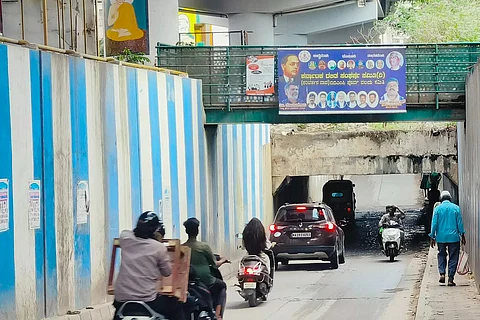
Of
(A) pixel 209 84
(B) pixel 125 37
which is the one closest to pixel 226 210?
(A) pixel 209 84

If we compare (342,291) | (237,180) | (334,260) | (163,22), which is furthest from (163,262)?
(163,22)

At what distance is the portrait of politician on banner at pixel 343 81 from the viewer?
24.4m

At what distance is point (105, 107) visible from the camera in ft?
51.6

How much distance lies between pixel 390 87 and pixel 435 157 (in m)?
10.3

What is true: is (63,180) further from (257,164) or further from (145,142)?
(257,164)

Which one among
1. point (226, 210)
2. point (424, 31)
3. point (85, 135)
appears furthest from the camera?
point (424, 31)

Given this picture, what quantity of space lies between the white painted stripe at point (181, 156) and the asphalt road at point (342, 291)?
2104mm

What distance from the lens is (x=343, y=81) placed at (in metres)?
24.4

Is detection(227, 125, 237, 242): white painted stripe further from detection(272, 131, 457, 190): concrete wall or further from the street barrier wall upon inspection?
detection(272, 131, 457, 190): concrete wall

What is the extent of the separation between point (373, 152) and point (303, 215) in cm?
1010

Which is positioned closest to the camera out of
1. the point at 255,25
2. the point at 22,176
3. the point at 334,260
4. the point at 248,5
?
the point at 22,176

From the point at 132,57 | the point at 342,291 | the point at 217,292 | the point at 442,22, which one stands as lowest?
the point at 342,291

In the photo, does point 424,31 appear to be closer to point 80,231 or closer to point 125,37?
point 125,37

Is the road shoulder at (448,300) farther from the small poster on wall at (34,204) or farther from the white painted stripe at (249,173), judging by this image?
the white painted stripe at (249,173)
